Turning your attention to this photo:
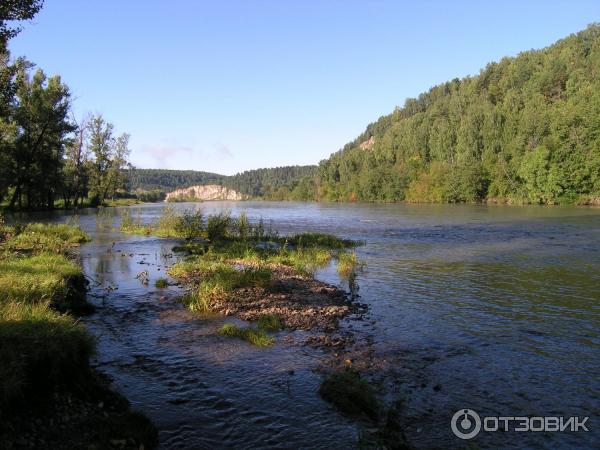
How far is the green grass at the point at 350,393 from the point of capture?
→ 8.86 meters

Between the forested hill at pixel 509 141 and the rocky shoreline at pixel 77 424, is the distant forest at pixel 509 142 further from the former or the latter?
the rocky shoreline at pixel 77 424

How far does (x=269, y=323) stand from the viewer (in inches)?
568

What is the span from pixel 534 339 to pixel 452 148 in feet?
465

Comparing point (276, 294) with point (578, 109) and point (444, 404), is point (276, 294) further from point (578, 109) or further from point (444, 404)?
point (578, 109)

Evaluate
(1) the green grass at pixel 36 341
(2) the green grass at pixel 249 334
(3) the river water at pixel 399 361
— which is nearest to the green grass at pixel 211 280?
(3) the river water at pixel 399 361

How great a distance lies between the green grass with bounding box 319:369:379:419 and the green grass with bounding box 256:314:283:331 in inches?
168

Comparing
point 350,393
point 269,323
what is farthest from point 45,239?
point 350,393

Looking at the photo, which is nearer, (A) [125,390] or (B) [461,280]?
(A) [125,390]

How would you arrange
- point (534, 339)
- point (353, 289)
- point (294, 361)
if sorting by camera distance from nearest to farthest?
point (294, 361) < point (534, 339) < point (353, 289)

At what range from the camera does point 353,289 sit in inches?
766

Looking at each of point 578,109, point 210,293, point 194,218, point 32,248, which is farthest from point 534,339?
point 578,109

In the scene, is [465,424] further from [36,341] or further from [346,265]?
[346,265]

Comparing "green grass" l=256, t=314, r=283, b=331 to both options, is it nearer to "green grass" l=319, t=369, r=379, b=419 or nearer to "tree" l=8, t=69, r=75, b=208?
"green grass" l=319, t=369, r=379, b=419

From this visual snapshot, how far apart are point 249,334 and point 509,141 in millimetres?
120029
